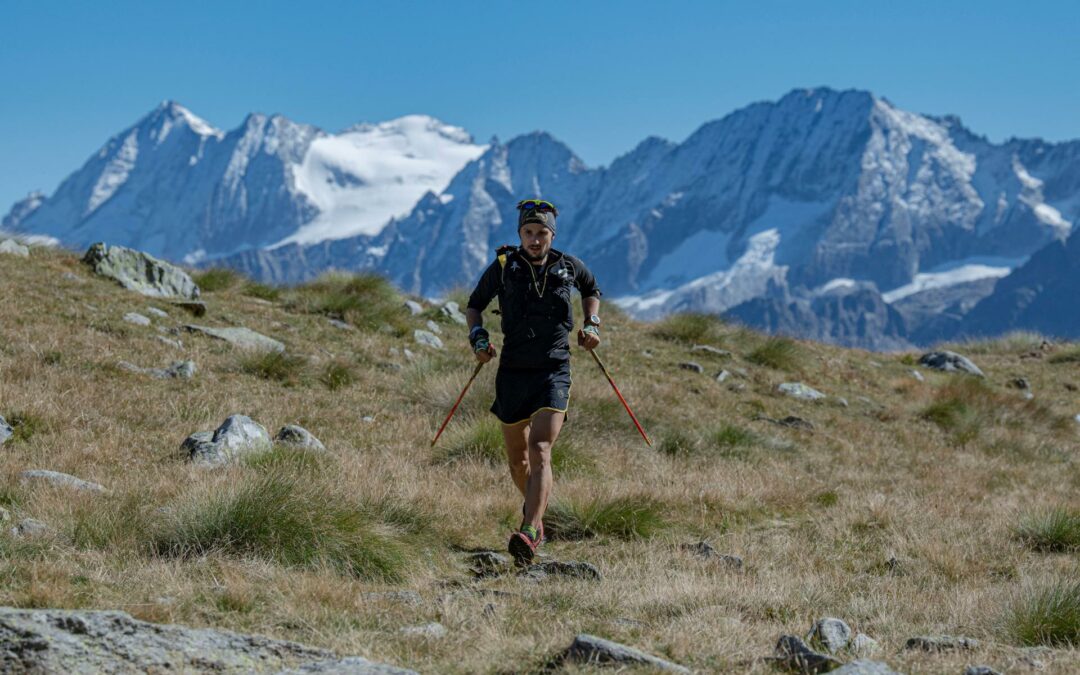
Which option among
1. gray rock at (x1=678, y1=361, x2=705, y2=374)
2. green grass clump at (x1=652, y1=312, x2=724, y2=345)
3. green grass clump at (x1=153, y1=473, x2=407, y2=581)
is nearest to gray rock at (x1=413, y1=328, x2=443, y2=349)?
gray rock at (x1=678, y1=361, x2=705, y2=374)

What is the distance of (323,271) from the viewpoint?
20.7 meters

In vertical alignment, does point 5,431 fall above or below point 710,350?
below

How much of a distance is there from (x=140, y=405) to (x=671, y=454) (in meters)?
5.78

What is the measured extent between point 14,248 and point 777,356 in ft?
44.6

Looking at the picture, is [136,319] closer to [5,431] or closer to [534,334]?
[5,431]

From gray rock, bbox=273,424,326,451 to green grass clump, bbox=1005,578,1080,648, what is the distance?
19.5 feet

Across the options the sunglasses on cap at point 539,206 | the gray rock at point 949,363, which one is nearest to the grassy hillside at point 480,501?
the sunglasses on cap at point 539,206

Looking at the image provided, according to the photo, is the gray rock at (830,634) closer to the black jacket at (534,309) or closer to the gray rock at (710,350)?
the black jacket at (534,309)

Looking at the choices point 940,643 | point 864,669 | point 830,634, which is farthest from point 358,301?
point 864,669

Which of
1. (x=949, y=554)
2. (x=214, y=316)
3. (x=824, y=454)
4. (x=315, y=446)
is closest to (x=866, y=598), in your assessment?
(x=949, y=554)

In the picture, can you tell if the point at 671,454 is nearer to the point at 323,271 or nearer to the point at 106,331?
the point at 106,331

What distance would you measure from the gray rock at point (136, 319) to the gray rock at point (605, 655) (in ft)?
34.4

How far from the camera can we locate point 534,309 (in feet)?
24.9

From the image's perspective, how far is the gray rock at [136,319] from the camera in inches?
526
